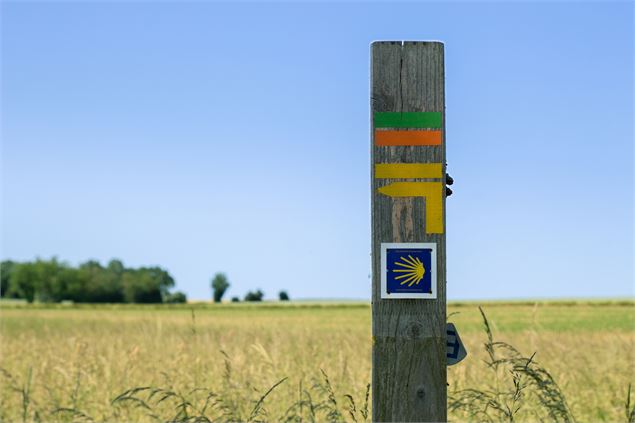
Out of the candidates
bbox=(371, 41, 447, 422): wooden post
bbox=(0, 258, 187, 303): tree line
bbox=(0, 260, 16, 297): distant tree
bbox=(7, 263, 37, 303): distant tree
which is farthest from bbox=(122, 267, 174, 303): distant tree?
bbox=(371, 41, 447, 422): wooden post

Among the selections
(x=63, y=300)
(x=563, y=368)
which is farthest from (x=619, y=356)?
(x=63, y=300)

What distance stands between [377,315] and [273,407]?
12.5ft

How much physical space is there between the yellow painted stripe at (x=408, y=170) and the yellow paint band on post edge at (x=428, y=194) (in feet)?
0.09

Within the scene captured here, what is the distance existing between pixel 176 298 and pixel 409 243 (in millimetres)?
89045

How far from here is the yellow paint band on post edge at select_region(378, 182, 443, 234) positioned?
2350 mm

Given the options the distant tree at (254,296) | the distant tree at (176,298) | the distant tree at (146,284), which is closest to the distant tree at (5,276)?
the distant tree at (146,284)

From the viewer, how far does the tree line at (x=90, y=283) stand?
87.6 meters

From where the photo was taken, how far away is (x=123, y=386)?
20.5ft

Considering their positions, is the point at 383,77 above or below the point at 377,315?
above

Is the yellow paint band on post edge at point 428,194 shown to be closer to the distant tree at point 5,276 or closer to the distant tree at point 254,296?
the distant tree at point 254,296

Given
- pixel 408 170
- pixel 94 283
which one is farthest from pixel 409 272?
pixel 94 283

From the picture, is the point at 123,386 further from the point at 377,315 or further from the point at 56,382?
the point at 377,315

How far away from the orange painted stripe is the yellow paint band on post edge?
0.45 ft

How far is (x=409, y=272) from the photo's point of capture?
7.71 feet
